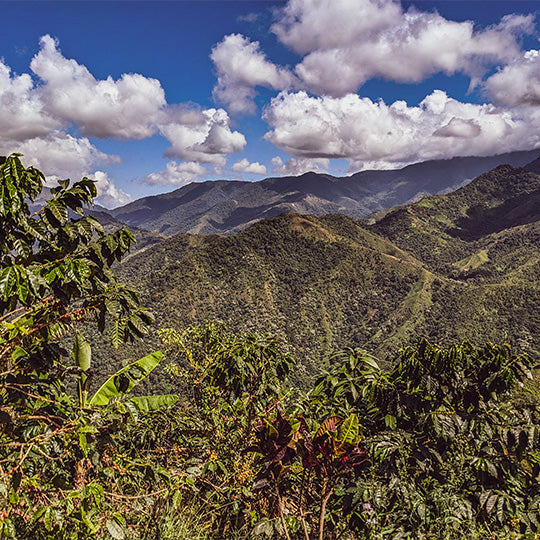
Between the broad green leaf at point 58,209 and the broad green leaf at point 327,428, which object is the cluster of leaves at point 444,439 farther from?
the broad green leaf at point 58,209

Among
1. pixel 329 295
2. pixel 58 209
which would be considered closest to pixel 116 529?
pixel 58 209

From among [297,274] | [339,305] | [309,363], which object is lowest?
[309,363]

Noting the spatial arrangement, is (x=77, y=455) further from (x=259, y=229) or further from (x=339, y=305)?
(x=259, y=229)

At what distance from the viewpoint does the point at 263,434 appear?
9.73ft

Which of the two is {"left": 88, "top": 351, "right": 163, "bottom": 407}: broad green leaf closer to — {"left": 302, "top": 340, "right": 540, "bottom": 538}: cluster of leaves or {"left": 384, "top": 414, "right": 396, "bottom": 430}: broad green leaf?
{"left": 302, "top": 340, "right": 540, "bottom": 538}: cluster of leaves

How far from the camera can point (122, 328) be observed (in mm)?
3678

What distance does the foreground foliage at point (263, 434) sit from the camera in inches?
118

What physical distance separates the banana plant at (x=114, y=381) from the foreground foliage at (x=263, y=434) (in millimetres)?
28

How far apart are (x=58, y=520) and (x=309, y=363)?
378 feet

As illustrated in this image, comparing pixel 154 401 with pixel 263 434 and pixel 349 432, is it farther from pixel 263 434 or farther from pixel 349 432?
pixel 349 432

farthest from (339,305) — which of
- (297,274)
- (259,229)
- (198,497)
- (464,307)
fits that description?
(198,497)

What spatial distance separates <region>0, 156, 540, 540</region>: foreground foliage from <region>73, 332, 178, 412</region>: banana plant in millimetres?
28

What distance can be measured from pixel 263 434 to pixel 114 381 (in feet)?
8.20

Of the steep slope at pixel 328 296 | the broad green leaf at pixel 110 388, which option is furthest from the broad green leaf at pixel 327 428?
the steep slope at pixel 328 296
